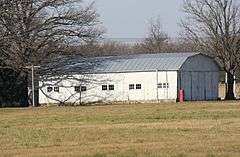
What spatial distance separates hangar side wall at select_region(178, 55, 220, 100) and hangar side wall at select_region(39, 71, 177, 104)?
1.68m

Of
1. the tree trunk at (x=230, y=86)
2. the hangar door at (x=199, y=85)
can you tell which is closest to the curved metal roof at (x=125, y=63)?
the hangar door at (x=199, y=85)

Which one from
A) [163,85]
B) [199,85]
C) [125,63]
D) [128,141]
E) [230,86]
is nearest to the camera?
[128,141]

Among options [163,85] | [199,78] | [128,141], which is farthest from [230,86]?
[128,141]

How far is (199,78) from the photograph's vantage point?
67.2 metres

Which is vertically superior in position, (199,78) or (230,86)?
(199,78)

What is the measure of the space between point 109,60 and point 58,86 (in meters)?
6.05

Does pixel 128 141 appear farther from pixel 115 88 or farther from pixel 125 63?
pixel 125 63

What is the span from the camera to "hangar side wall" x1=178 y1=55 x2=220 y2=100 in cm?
6481

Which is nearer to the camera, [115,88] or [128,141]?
[128,141]

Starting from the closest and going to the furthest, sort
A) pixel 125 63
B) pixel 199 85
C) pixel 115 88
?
1. pixel 115 88
2. pixel 199 85
3. pixel 125 63

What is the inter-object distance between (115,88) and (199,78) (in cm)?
864

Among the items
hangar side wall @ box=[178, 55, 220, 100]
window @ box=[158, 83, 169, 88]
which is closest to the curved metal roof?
hangar side wall @ box=[178, 55, 220, 100]

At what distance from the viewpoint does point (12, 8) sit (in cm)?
6031

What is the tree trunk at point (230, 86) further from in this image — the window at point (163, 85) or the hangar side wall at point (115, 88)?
the window at point (163, 85)
